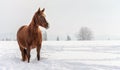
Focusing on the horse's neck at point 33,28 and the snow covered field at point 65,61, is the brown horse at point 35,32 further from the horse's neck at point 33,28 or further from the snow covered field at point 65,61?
the snow covered field at point 65,61

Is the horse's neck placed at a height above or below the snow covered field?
above

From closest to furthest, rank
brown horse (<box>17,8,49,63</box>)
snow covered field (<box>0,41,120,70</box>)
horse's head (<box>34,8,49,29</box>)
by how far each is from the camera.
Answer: snow covered field (<box>0,41,120,70</box>) < horse's head (<box>34,8,49,29</box>) < brown horse (<box>17,8,49,63</box>)

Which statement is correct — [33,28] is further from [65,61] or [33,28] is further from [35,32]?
[65,61]

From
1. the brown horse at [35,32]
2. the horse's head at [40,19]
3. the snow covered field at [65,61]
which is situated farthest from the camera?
the brown horse at [35,32]

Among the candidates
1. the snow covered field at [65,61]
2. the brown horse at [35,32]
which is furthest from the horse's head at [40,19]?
the snow covered field at [65,61]

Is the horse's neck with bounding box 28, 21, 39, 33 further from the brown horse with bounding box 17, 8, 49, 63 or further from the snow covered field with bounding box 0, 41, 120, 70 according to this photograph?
the snow covered field with bounding box 0, 41, 120, 70

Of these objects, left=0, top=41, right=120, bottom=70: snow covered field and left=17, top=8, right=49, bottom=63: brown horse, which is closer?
left=0, top=41, right=120, bottom=70: snow covered field

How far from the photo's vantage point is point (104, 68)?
13.9 feet

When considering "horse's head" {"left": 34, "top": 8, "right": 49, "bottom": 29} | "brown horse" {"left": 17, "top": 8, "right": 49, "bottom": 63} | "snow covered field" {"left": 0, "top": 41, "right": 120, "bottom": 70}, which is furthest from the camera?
"brown horse" {"left": 17, "top": 8, "right": 49, "bottom": 63}

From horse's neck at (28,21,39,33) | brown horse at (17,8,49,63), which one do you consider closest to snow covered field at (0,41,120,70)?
brown horse at (17,8,49,63)

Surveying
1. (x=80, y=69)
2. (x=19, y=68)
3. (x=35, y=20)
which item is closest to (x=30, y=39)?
(x=35, y=20)

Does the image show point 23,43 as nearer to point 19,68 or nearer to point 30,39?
point 30,39

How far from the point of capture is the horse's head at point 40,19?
516 centimetres

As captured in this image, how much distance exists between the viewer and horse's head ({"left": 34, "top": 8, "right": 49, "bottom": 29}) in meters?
5.16
